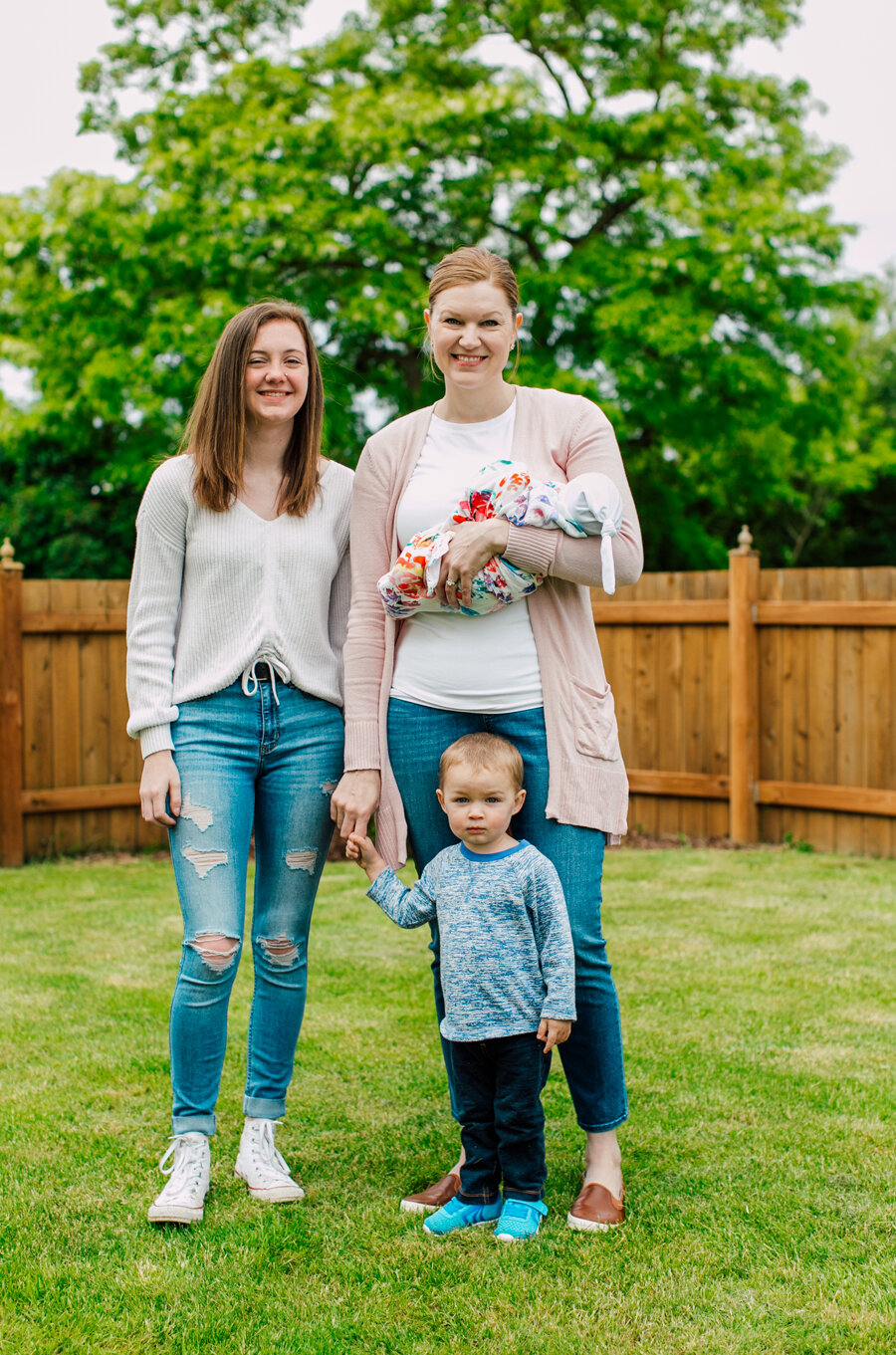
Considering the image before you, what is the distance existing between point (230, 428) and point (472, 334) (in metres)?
0.57

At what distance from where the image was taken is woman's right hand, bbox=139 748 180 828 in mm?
2496

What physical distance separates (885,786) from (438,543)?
5.23 metres

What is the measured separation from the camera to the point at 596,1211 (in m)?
2.49

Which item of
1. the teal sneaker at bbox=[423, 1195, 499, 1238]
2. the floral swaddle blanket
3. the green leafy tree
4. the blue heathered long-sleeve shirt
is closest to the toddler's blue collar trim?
the blue heathered long-sleeve shirt

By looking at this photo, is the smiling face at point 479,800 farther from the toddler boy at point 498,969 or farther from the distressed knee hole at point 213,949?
the distressed knee hole at point 213,949

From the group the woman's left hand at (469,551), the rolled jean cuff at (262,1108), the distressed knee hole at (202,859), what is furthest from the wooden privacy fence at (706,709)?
the woman's left hand at (469,551)

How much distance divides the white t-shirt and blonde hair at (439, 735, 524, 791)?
0.29ft

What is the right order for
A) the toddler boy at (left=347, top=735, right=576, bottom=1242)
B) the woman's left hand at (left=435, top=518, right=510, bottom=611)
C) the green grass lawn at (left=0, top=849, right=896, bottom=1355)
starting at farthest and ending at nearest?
1. the toddler boy at (left=347, top=735, right=576, bottom=1242)
2. the woman's left hand at (left=435, top=518, right=510, bottom=611)
3. the green grass lawn at (left=0, top=849, right=896, bottom=1355)

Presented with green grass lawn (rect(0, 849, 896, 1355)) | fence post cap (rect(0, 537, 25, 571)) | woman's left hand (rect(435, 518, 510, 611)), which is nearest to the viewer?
green grass lawn (rect(0, 849, 896, 1355))

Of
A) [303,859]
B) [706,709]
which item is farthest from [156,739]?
[706,709]

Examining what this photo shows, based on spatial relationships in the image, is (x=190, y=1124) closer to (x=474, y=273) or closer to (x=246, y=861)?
(x=246, y=861)

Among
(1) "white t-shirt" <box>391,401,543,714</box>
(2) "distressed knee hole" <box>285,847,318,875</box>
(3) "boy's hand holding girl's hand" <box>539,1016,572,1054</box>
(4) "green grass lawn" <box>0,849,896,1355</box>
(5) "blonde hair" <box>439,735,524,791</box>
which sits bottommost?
(4) "green grass lawn" <box>0,849,896,1355</box>

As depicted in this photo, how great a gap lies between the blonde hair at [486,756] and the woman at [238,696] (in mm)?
363

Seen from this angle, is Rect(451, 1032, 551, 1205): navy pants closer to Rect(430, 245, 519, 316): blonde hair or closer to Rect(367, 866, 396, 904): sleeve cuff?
Rect(367, 866, 396, 904): sleeve cuff
